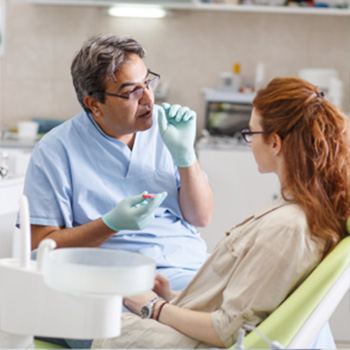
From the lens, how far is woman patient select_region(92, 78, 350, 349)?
1188mm

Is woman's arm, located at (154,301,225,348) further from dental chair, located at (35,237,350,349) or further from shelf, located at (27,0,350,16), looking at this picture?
shelf, located at (27,0,350,16)

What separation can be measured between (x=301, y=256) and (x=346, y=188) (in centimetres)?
21

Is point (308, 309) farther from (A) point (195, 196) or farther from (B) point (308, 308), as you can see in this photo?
(A) point (195, 196)

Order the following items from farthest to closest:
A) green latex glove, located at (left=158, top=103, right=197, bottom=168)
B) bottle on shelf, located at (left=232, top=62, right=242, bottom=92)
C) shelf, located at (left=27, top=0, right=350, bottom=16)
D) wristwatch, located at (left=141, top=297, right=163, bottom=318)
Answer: bottle on shelf, located at (left=232, top=62, right=242, bottom=92)
shelf, located at (left=27, top=0, right=350, bottom=16)
green latex glove, located at (left=158, top=103, right=197, bottom=168)
wristwatch, located at (left=141, top=297, right=163, bottom=318)

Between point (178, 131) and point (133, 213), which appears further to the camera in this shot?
point (178, 131)

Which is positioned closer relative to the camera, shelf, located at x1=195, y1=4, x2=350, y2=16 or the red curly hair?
the red curly hair

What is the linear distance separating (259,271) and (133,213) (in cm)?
45

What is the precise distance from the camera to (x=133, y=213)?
154cm

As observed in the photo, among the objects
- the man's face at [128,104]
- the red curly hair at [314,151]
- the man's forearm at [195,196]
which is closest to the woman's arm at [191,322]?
the red curly hair at [314,151]

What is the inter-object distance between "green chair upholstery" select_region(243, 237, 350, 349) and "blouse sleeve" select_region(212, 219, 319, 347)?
30 mm

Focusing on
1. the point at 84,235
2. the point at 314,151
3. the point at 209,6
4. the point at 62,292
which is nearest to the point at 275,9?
the point at 209,6

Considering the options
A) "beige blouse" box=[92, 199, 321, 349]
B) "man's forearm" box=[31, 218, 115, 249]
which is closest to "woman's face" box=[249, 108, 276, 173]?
"beige blouse" box=[92, 199, 321, 349]

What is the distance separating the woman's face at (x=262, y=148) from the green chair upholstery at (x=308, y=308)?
283mm

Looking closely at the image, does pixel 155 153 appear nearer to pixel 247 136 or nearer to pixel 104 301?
pixel 247 136
